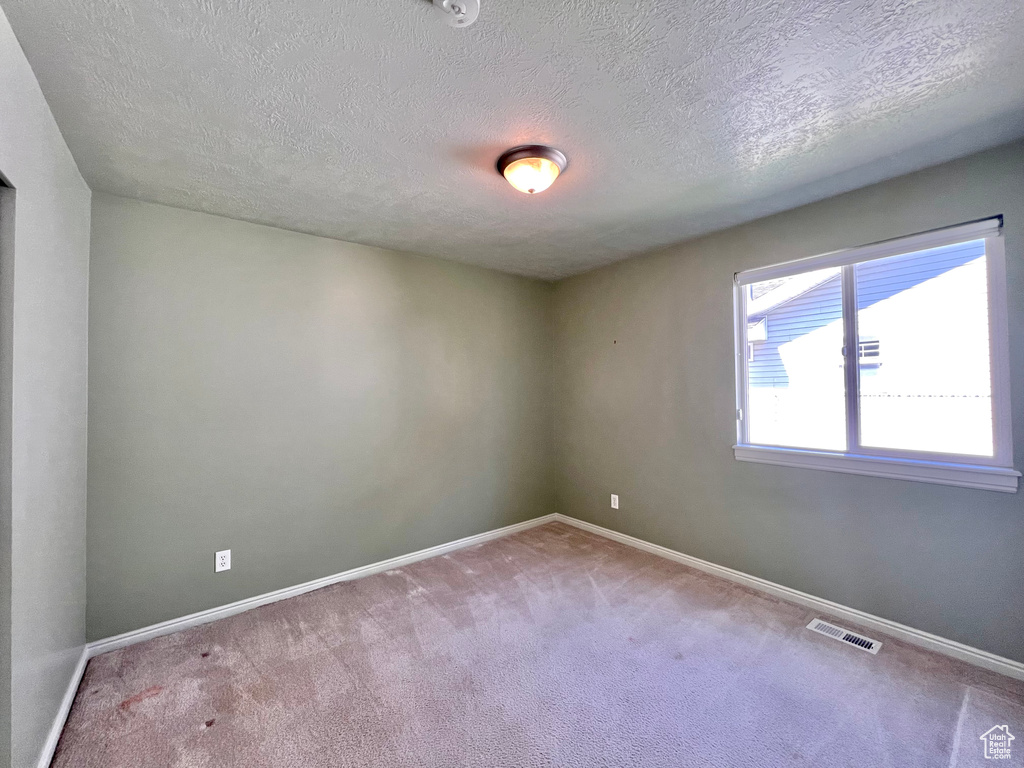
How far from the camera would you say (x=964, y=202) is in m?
2.10

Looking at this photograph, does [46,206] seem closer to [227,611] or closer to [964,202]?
[227,611]

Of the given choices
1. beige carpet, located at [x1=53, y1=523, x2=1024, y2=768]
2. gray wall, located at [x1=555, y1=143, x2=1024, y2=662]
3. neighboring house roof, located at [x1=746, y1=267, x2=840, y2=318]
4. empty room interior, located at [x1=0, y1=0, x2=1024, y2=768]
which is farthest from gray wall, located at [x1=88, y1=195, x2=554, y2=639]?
neighboring house roof, located at [x1=746, y1=267, x2=840, y2=318]

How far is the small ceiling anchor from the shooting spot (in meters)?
1.17

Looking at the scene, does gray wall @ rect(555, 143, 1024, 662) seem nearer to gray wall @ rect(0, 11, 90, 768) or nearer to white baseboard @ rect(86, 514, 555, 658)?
white baseboard @ rect(86, 514, 555, 658)

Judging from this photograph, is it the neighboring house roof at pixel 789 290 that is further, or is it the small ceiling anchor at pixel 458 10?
the neighboring house roof at pixel 789 290

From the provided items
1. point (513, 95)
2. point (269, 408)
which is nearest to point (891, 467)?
point (513, 95)

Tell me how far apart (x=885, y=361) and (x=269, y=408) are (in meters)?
3.75

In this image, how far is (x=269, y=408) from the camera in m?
2.79

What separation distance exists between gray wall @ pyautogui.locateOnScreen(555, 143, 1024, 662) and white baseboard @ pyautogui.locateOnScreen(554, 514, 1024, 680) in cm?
4

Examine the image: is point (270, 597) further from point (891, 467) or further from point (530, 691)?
point (891, 467)

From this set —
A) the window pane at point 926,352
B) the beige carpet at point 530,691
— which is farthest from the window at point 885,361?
the beige carpet at point 530,691

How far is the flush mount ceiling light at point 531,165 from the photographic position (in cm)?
190

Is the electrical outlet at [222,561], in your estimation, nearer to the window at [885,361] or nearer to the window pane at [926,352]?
the window at [885,361]

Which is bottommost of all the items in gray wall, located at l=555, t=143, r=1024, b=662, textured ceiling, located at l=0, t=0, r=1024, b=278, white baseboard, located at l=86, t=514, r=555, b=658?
white baseboard, located at l=86, t=514, r=555, b=658
